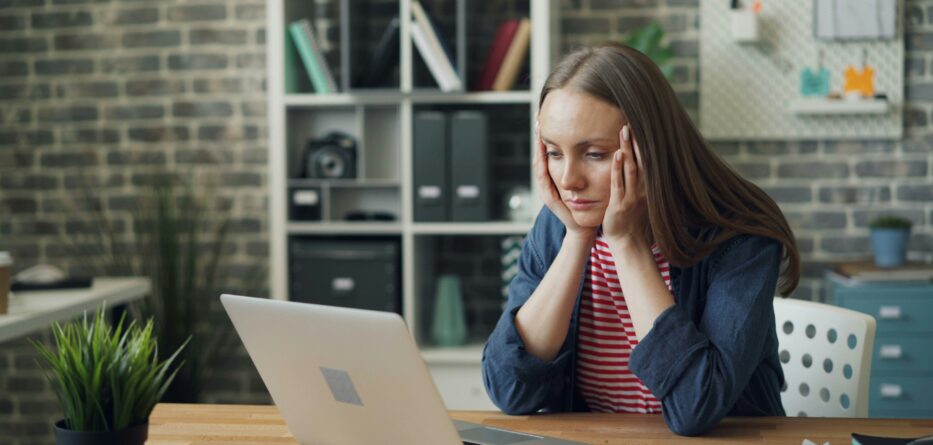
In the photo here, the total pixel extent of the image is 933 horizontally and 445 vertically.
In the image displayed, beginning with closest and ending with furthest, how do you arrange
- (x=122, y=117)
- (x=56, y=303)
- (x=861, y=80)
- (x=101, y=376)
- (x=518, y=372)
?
(x=101, y=376)
(x=518, y=372)
(x=56, y=303)
(x=861, y=80)
(x=122, y=117)

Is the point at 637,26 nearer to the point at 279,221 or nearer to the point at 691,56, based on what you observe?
the point at 691,56

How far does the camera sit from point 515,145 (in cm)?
384

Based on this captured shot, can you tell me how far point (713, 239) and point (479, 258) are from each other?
232 centimetres

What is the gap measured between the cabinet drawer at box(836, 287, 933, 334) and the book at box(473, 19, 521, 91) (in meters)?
1.43

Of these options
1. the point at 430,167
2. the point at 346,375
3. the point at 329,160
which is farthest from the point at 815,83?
the point at 346,375

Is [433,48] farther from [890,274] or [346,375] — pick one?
[346,375]

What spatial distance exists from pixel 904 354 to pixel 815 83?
3.37ft

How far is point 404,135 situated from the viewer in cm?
350

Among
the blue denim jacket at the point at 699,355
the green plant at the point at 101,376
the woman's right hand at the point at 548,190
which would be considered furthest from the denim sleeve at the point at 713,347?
the green plant at the point at 101,376

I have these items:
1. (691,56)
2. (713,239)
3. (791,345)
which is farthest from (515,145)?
(713,239)

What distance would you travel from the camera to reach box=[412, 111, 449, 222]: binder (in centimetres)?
348

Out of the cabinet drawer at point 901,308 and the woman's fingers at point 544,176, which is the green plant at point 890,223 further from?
the woman's fingers at point 544,176

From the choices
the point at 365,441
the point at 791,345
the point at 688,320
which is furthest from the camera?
the point at 791,345

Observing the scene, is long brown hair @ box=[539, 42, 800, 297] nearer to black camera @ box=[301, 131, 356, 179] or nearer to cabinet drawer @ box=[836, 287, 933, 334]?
cabinet drawer @ box=[836, 287, 933, 334]
